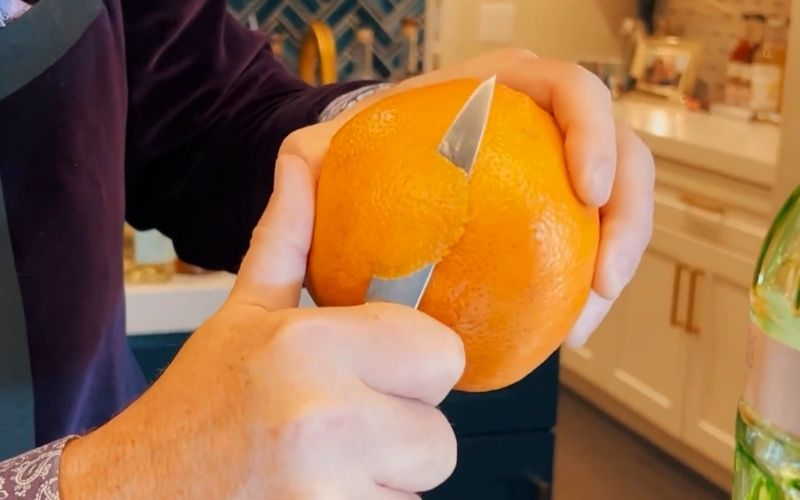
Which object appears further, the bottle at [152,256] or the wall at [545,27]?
the wall at [545,27]

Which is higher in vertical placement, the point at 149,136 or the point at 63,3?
the point at 63,3

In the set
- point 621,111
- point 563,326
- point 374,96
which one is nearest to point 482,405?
point 374,96

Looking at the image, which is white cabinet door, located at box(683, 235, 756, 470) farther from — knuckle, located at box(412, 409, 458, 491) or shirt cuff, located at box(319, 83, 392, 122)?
knuckle, located at box(412, 409, 458, 491)

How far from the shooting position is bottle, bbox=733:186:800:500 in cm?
41

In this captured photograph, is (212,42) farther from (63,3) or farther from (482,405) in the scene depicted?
(482,405)

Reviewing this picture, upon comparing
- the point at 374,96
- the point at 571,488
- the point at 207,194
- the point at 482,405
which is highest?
the point at 374,96

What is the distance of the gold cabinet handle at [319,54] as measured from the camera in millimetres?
2051

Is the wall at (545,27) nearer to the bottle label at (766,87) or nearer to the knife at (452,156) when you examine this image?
the bottle label at (766,87)

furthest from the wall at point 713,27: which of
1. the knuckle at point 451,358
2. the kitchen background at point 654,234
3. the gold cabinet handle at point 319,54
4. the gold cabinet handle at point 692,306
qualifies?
the knuckle at point 451,358

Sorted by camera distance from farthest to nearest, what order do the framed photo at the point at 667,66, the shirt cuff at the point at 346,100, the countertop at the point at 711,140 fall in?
the framed photo at the point at 667,66, the countertop at the point at 711,140, the shirt cuff at the point at 346,100

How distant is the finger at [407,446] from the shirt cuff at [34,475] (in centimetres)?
15

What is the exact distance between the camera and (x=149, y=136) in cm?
83

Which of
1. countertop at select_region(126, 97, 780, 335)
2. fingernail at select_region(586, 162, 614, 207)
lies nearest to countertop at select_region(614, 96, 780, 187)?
countertop at select_region(126, 97, 780, 335)

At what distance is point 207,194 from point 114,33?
0.49 feet
